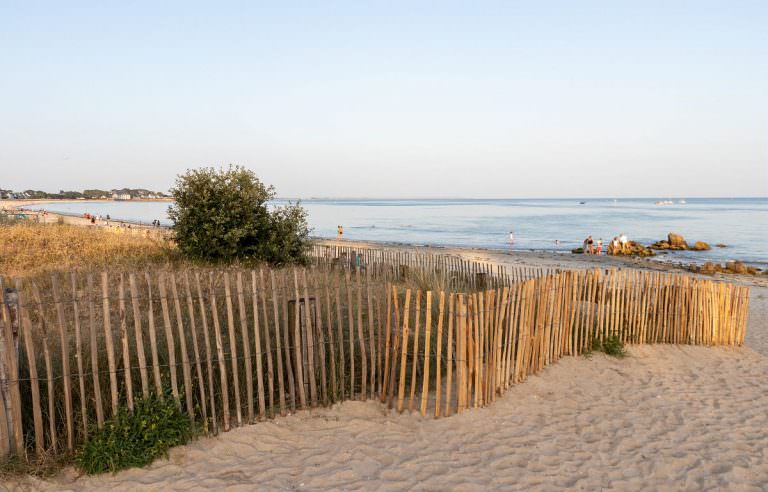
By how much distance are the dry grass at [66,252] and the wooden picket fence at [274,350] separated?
3.12 m

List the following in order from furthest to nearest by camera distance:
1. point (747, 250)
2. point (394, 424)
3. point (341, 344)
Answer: point (747, 250)
point (341, 344)
point (394, 424)

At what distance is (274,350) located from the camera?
19.2ft

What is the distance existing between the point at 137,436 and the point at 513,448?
347 centimetres

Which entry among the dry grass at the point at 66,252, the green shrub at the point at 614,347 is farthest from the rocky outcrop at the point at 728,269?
the dry grass at the point at 66,252

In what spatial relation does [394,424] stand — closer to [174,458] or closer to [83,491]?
[174,458]

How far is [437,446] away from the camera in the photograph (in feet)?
16.9

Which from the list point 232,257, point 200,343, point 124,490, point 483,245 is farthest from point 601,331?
point 483,245

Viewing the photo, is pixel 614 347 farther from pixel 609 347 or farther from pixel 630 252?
pixel 630 252

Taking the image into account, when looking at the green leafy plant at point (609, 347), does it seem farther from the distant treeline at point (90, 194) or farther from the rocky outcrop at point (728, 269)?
the distant treeline at point (90, 194)

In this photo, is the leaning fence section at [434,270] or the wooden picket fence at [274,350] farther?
the leaning fence section at [434,270]

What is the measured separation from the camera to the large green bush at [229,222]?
12539mm

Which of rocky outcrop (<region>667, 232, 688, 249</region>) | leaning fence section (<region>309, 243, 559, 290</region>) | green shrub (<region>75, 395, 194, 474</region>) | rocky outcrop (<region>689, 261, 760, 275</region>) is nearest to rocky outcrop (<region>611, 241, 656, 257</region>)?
rocky outcrop (<region>667, 232, 688, 249</region>)

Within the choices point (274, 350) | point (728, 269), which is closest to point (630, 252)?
point (728, 269)

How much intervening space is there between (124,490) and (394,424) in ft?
8.46
